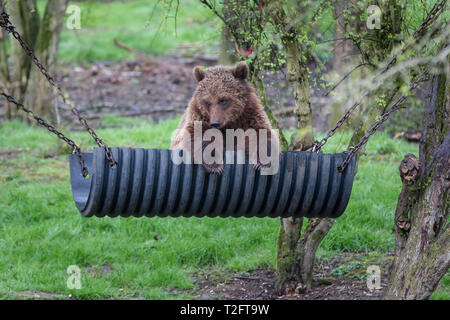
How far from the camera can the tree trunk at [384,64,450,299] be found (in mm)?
4816

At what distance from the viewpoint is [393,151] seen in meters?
10.1

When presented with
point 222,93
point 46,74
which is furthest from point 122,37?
point 46,74

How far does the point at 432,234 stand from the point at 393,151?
Answer: 17.4ft

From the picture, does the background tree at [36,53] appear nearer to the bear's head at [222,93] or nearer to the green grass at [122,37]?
the green grass at [122,37]

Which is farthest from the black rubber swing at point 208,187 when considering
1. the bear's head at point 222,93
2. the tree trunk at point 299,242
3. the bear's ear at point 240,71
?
the tree trunk at point 299,242

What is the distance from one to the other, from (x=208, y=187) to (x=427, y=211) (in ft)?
5.69

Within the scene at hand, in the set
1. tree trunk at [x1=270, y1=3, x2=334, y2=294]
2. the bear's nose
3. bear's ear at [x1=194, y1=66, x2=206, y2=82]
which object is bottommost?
tree trunk at [x1=270, y1=3, x2=334, y2=294]

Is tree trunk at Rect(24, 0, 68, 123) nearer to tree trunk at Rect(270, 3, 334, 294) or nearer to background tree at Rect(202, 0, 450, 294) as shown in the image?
background tree at Rect(202, 0, 450, 294)

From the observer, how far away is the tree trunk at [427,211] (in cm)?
482

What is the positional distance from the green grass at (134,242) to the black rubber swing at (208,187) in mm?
1719

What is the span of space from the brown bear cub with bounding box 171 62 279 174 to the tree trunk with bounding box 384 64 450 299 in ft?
3.99

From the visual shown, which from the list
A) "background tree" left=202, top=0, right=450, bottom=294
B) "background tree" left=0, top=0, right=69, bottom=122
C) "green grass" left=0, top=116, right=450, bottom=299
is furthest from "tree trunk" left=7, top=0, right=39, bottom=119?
"background tree" left=202, top=0, right=450, bottom=294
